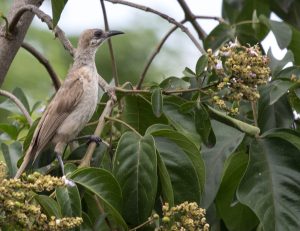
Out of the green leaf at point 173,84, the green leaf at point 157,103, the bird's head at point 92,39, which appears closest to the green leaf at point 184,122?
the green leaf at point 157,103

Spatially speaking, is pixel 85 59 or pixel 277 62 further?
pixel 85 59

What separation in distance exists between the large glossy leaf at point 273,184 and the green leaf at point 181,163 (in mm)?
190

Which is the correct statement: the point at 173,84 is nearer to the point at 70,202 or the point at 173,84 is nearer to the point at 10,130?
the point at 10,130

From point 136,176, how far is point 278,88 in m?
0.83

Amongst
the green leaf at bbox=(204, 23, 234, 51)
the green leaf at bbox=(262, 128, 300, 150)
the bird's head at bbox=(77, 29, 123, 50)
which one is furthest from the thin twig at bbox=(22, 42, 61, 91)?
the green leaf at bbox=(262, 128, 300, 150)

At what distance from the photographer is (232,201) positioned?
147 inches

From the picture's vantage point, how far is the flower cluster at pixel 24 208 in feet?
8.61

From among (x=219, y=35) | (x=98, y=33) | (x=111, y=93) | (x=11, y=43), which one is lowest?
(x=111, y=93)

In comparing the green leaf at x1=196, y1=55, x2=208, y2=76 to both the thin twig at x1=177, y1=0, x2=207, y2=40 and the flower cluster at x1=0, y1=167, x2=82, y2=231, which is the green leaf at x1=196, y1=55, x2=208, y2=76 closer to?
the flower cluster at x1=0, y1=167, x2=82, y2=231

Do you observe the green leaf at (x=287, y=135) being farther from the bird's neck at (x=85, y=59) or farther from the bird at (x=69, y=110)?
the bird's neck at (x=85, y=59)

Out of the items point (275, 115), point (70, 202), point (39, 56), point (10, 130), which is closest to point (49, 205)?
point (70, 202)

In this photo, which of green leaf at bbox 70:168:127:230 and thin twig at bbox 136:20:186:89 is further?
thin twig at bbox 136:20:186:89

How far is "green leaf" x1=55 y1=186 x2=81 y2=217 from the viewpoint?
3.09 m

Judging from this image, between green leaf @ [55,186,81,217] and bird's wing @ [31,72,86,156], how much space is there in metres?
1.21
